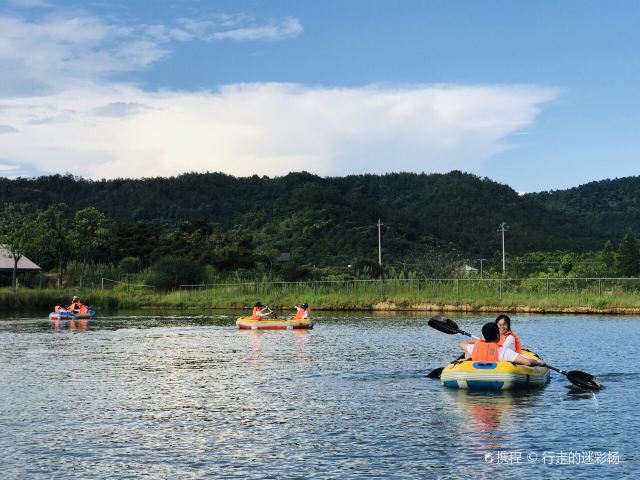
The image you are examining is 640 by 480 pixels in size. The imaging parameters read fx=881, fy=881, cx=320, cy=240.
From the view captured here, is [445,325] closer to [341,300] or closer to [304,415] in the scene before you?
[304,415]

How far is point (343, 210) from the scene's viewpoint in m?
153

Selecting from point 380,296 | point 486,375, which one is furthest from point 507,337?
point 380,296

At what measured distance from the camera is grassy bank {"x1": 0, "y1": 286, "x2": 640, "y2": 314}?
174ft

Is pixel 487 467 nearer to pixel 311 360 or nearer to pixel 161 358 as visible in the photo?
pixel 311 360

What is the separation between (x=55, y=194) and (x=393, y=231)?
8012cm

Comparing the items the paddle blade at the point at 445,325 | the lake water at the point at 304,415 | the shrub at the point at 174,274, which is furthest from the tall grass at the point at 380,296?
the paddle blade at the point at 445,325

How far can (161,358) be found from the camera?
31.0 meters

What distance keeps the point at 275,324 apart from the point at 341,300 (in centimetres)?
1845

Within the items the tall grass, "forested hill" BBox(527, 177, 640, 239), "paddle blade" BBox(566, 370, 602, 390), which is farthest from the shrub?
"forested hill" BBox(527, 177, 640, 239)

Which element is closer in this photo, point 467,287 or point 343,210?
point 467,287

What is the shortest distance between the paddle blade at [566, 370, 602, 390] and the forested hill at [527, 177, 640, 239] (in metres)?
144

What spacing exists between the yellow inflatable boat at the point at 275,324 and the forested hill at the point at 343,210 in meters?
78.9

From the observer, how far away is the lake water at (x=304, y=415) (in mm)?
13922

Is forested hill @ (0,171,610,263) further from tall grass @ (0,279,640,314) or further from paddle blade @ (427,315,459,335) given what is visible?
paddle blade @ (427,315,459,335)
